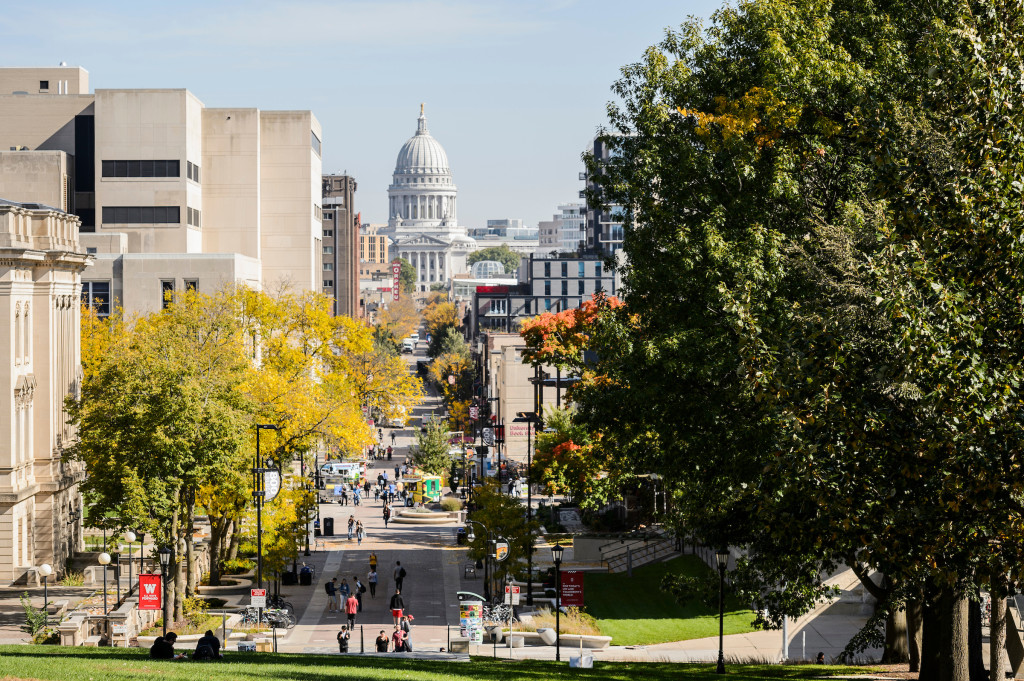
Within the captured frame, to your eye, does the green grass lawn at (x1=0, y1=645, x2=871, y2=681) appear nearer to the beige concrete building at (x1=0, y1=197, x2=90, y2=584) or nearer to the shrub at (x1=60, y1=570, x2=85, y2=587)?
the shrub at (x1=60, y1=570, x2=85, y2=587)

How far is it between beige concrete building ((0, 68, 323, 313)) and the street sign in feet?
122

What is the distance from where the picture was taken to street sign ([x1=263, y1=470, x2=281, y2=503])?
4453cm

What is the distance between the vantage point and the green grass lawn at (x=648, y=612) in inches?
1603

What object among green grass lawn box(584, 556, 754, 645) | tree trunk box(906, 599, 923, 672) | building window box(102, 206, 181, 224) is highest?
building window box(102, 206, 181, 224)

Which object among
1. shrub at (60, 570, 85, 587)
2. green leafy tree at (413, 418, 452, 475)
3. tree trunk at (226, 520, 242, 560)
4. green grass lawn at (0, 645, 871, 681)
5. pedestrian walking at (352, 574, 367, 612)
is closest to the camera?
green grass lawn at (0, 645, 871, 681)

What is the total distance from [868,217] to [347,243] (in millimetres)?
142233

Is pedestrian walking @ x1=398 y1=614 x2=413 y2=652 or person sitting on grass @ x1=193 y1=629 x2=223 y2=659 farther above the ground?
person sitting on grass @ x1=193 y1=629 x2=223 y2=659

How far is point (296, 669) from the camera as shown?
23844 millimetres

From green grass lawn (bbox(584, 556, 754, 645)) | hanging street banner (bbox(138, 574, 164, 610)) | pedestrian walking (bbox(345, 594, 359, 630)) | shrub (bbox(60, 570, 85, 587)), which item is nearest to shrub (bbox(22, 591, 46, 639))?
hanging street banner (bbox(138, 574, 164, 610))

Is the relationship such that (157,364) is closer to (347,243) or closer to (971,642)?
(971,642)

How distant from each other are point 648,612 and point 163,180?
203 ft

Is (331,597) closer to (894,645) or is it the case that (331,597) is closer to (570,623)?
(570,623)

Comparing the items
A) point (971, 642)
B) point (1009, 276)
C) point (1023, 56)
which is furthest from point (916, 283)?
point (971, 642)

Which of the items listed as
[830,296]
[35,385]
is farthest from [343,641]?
[830,296]
